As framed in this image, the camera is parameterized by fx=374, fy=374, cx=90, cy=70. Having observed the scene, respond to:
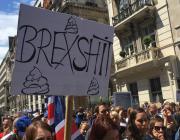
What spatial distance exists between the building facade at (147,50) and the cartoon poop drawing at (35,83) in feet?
47.5

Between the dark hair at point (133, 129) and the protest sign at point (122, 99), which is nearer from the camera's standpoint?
the dark hair at point (133, 129)

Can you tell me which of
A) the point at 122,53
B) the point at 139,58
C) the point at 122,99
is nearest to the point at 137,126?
the point at 122,99

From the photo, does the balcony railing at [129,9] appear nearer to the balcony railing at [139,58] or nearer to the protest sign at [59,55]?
the balcony railing at [139,58]

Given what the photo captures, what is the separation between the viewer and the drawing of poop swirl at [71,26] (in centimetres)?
407

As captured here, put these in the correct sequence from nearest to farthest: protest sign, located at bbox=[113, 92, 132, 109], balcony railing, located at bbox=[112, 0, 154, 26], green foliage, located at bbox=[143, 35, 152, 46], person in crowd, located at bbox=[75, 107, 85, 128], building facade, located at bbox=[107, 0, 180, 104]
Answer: person in crowd, located at bbox=[75, 107, 85, 128]
protest sign, located at bbox=[113, 92, 132, 109]
building facade, located at bbox=[107, 0, 180, 104]
green foliage, located at bbox=[143, 35, 152, 46]
balcony railing, located at bbox=[112, 0, 154, 26]

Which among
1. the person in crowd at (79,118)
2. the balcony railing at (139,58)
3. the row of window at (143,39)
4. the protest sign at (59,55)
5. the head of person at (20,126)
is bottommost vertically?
the head of person at (20,126)

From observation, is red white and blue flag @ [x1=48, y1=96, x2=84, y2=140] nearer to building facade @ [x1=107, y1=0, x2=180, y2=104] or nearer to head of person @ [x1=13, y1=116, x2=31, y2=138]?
head of person @ [x1=13, y1=116, x2=31, y2=138]

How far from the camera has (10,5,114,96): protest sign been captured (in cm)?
363

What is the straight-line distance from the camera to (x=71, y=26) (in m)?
4.08

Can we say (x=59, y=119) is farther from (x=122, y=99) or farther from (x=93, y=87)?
(x=122, y=99)

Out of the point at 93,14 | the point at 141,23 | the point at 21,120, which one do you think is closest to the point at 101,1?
the point at 93,14

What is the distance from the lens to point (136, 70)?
20672 millimetres

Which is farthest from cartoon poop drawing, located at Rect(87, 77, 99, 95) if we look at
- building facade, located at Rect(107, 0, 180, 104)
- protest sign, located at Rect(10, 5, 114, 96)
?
building facade, located at Rect(107, 0, 180, 104)

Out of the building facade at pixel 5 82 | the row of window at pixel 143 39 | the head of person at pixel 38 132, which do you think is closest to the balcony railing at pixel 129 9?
the row of window at pixel 143 39
